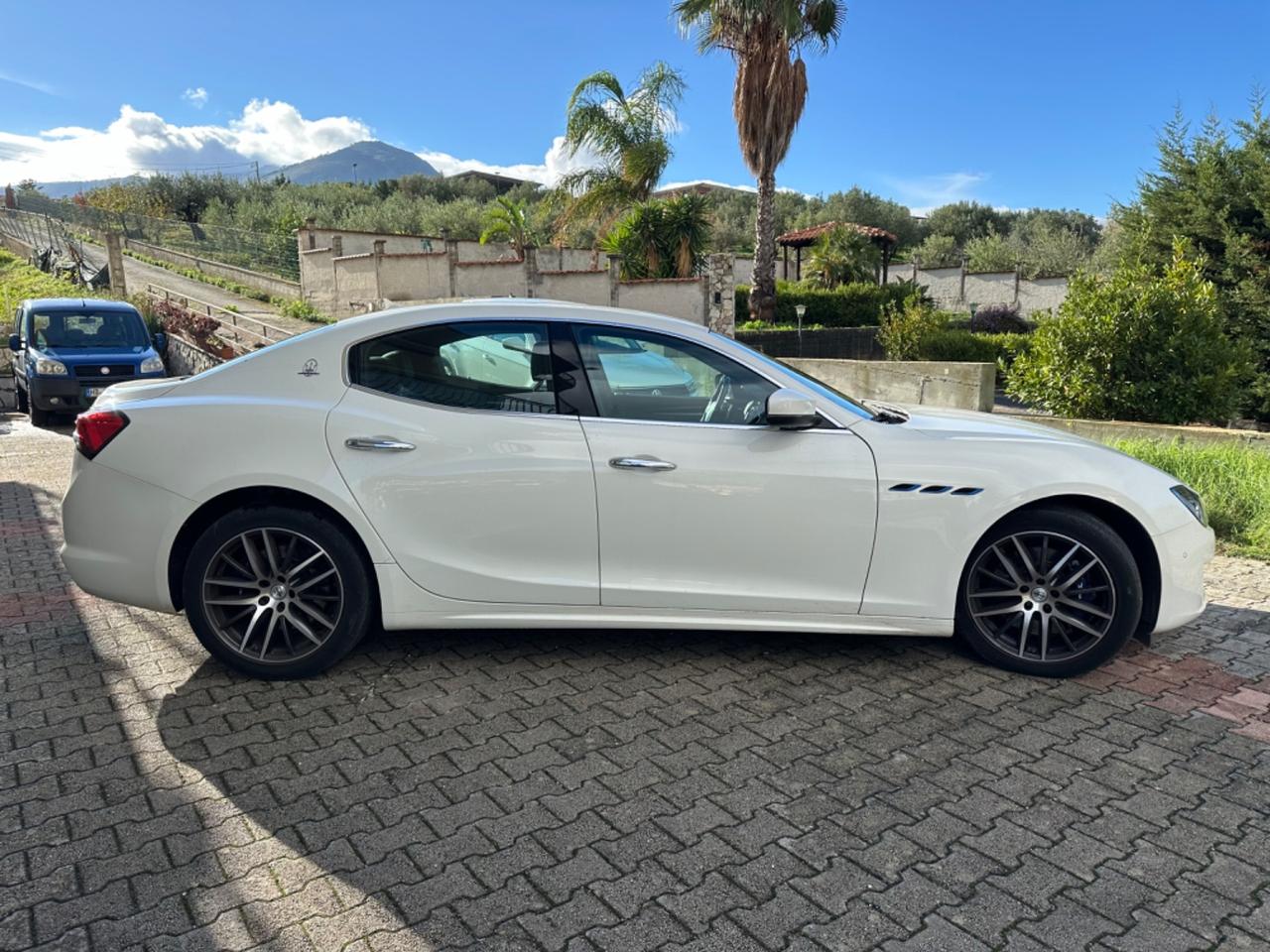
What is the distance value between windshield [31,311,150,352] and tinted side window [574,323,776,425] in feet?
38.6

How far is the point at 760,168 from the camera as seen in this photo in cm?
2333

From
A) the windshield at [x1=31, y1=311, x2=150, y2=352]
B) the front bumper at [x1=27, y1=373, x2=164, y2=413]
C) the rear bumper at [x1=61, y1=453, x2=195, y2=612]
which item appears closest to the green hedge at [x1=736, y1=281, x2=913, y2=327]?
the windshield at [x1=31, y1=311, x2=150, y2=352]

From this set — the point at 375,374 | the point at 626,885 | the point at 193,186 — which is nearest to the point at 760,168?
the point at 375,374

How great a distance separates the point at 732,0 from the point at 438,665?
73.2 feet

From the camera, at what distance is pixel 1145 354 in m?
9.15

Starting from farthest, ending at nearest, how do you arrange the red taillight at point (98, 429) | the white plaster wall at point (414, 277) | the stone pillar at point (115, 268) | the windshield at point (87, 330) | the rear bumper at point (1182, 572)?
the stone pillar at point (115, 268) < the white plaster wall at point (414, 277) < the windshield at point (87, 330) < the rear bumper at point (1182, 572) < the red taillight at point (98, 429)

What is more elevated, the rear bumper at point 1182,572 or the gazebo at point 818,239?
the gazebo at point 818,239

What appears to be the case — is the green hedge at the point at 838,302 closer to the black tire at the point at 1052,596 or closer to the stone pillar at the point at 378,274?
the stone pillar at the point at 378,274

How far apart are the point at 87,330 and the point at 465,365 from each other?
474 inches

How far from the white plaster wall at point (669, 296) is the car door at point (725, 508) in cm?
1838

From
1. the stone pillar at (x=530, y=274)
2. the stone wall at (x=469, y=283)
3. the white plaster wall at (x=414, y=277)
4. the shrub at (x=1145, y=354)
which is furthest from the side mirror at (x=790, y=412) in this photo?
the white plaster wall at (x=414, y=277)

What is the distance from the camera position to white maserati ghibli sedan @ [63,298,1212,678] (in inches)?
142

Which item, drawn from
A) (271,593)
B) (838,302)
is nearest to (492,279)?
(838,302)

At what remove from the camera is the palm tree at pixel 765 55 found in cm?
2219
